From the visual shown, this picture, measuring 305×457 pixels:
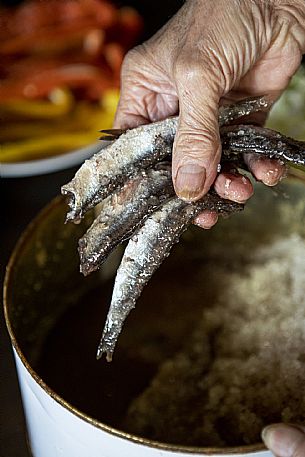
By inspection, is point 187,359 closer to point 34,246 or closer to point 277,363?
point 277,363

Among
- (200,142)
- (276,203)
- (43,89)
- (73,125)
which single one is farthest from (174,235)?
(43,89)

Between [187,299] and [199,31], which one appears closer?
[199,31]

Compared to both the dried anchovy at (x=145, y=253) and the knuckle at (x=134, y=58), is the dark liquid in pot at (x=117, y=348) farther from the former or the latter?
the knuckle at (x=134, y=58)

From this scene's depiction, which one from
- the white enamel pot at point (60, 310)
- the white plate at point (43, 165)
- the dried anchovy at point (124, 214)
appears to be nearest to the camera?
the white enamel pot at point (60, 310)

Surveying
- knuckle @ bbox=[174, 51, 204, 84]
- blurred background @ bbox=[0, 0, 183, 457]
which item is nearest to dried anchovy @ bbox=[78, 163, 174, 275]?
knuckle @ bbox=[174, 51, 204, 84]

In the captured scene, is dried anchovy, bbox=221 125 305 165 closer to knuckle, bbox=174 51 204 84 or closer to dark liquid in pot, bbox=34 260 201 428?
knuckle, bbox=174 51 204 84

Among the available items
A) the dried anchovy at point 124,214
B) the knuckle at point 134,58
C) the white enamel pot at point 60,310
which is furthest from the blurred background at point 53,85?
the dried anchovy at point 124,214
